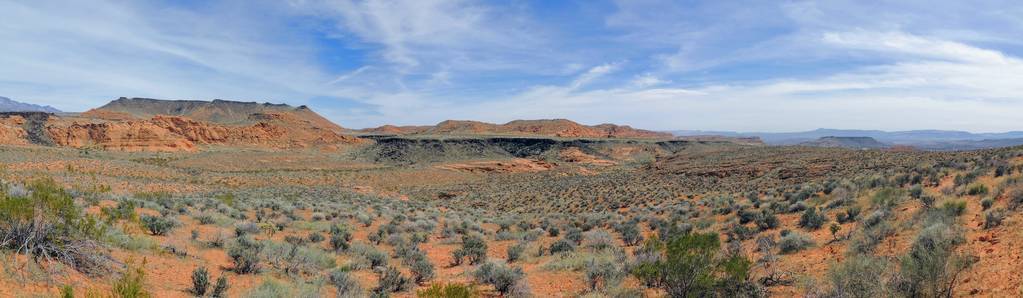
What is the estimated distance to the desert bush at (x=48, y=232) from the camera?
6062 mm

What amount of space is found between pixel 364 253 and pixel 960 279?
10.9 m

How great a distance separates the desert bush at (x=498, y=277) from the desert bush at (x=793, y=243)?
18.5 feet

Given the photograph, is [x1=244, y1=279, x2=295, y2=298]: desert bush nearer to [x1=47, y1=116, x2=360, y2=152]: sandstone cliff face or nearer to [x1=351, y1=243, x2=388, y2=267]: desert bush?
[x1=351, y1=243, x2=388, y2=267]: desert bush

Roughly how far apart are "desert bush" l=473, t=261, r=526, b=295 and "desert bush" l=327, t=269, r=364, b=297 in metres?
2.29

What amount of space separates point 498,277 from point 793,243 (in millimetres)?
6270

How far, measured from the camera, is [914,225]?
29.6 ft

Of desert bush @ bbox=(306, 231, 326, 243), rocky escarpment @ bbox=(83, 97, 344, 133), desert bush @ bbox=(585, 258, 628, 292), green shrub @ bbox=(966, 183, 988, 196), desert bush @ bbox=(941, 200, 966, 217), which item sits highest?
rocky escarpment @ bbox=(83, 97, 344, 133)

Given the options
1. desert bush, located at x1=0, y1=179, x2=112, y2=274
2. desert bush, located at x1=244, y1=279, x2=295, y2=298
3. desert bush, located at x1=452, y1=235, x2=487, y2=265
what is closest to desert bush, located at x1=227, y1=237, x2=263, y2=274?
desert bush, located at x1=244, y1=279, x2=295, y2=298

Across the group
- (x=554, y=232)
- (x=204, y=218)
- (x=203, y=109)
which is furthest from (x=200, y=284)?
(x=203, y=109)

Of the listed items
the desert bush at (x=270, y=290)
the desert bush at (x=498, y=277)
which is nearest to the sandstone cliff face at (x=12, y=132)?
the desert bush at (x=270, y=290)

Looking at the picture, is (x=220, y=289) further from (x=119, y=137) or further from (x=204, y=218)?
(x=119, y=137)

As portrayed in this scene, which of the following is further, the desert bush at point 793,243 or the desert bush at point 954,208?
the desert bush at point 793,243

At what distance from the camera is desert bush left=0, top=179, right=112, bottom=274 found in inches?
239

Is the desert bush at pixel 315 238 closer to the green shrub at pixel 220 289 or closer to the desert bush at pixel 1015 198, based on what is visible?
the green shrub at pixel 220 289
